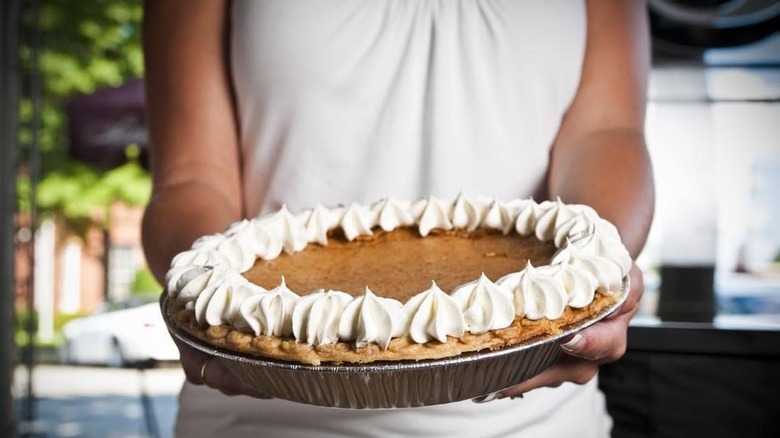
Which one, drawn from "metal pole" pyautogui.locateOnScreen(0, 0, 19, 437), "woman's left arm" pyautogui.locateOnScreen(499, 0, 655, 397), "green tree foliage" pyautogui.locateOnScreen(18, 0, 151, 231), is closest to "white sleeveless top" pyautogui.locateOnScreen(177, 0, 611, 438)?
"woman's left arm" pyautogui.locateOnScreen(499, 0, 655, 397)

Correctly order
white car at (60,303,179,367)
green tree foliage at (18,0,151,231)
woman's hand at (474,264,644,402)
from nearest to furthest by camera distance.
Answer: woman's hand at (474,264,644,402)
white car at (60,303,179,367)
green tree foliage at (18,0,151,231)

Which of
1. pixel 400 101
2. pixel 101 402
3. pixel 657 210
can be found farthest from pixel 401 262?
pixel 101 402

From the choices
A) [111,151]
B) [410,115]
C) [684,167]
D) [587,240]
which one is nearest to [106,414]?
[111,151]

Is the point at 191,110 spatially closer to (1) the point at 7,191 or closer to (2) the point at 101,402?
(1) the point at 7,191

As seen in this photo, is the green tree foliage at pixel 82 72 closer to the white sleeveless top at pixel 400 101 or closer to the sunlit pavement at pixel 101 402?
the sunlit pavement at pixel 101 402

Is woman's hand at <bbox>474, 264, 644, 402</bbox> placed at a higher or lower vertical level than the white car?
higher

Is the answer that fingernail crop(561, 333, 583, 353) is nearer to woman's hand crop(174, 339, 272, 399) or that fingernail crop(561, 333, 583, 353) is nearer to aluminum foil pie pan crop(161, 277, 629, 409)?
aluminum foil pie pan crop(161, 277, 629, 409)
